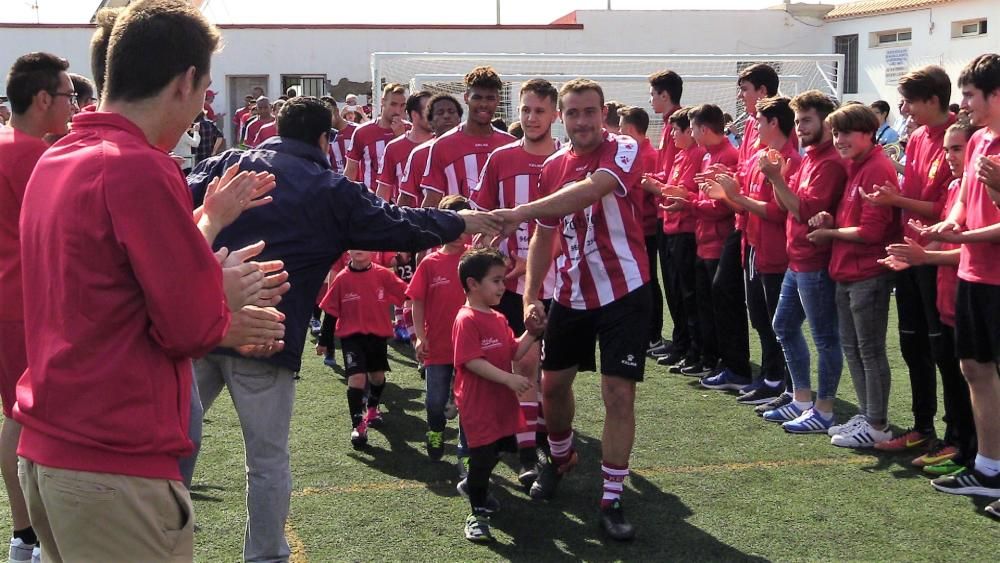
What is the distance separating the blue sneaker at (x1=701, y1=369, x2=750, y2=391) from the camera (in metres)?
8.06

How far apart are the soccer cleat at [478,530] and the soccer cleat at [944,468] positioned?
8.53ft

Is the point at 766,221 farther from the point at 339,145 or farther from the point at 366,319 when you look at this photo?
the point at 339,145

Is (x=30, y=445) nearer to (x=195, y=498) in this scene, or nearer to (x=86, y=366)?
(x=86, y=366)

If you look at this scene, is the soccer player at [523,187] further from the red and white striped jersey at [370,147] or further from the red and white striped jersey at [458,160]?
the red and white striped jersey at [370,147]

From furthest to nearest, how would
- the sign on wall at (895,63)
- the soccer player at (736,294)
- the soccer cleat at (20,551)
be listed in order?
the sign on wall at (895,63) < the soccer player at (736,294) < the soccer cleat at (20,551)

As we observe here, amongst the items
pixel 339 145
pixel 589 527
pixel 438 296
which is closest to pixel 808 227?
pixel 438 296

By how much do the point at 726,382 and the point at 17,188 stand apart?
215 inches

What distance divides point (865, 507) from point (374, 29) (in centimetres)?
2834

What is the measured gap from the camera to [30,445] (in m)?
2.48

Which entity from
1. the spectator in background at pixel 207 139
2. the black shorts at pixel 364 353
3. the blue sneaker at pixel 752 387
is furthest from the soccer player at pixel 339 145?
the blue sneaker at pixel 752 387

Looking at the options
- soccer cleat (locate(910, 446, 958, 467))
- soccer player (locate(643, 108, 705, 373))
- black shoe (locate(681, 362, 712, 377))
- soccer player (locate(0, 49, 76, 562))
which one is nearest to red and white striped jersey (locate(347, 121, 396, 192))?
soccer player (locate(643, 108, 705, 373))

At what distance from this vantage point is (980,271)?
17.2ft

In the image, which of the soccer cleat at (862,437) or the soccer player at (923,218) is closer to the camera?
the soccer player at (923,218)

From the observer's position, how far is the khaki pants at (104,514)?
2.42 m
